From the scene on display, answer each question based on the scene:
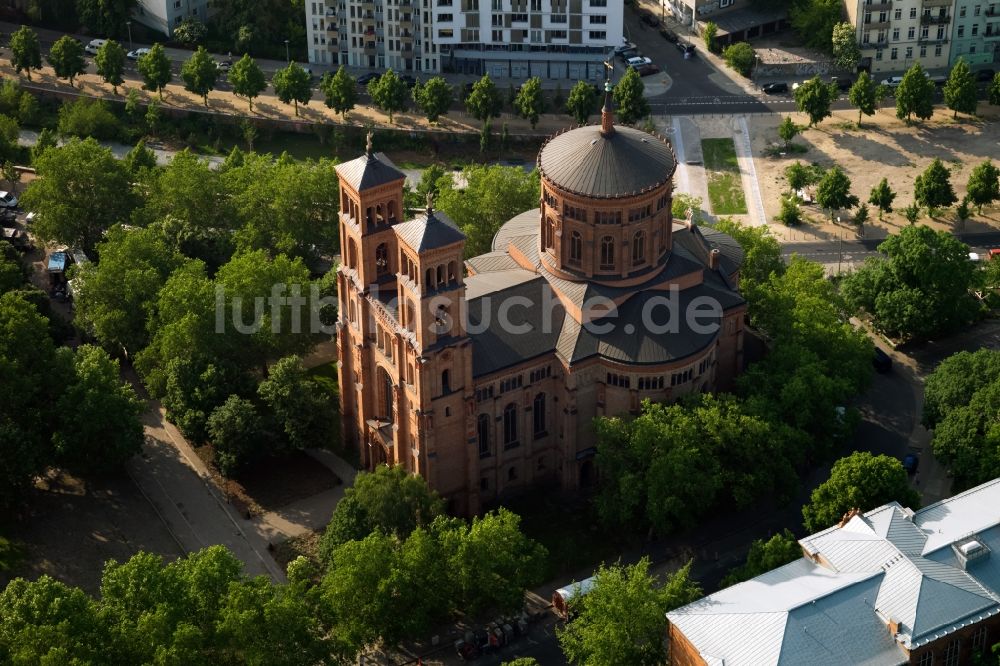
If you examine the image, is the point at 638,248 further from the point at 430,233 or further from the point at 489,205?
the point at 489,205

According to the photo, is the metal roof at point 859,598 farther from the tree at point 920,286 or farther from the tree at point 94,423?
the tree at point 94,423

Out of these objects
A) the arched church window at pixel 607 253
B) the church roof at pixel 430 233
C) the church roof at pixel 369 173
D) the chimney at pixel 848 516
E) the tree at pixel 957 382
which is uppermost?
the church roof at pixel 369 173

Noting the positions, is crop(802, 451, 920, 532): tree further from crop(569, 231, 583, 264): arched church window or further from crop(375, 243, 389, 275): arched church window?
crop(375, 243, 389, 275): arched church window

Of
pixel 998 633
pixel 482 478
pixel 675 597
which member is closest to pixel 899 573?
pixel 998 633

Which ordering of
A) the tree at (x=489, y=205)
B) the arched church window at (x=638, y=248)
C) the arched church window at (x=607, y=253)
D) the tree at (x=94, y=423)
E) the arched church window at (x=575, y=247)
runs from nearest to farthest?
the tree at (x=94, y=423) < the arched church window at (x=607, y=253) < the arched church window at (x=638, y=248) < the arched church window at (x=575, y=247) < the tree at (x=489, y=205)

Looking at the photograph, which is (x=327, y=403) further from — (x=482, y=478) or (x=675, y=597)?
(x=675, y=597)

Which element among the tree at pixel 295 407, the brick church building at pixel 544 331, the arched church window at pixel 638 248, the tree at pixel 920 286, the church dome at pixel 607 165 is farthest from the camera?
the tree at pixel 920 286

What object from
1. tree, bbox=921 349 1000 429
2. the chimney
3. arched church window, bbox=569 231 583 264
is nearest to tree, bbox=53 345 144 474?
arched church window, bbox=569 231 583 264

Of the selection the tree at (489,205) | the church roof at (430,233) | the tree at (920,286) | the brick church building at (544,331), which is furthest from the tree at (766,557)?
the tree at (489,205)
